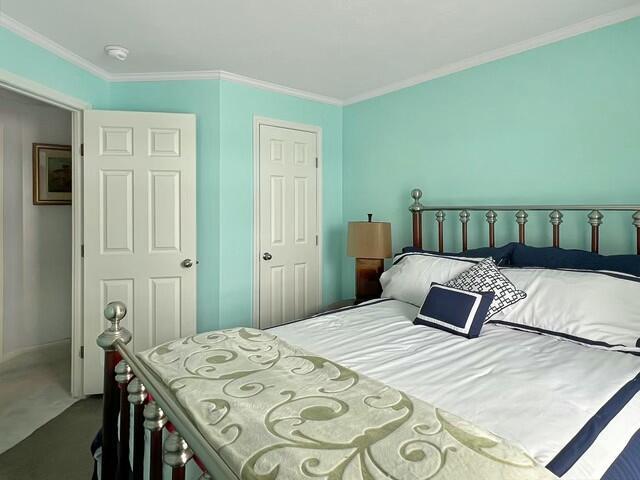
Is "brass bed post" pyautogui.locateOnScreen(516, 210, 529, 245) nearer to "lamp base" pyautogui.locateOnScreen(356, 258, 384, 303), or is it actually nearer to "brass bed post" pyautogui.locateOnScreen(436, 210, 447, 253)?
"brass bed post" pyautogui.locateOnScreen(436, 210, 447, 253)

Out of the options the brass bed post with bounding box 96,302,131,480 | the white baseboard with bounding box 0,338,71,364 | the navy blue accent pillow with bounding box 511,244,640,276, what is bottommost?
the white baseboard with bounding box 0,338,71,364

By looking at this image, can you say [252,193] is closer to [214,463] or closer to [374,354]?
[374,354]

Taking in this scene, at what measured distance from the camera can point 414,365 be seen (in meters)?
1.39

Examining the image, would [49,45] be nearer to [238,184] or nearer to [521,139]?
[238,184]

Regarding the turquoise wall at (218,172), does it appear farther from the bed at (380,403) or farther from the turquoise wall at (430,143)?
the bed at (380,403)

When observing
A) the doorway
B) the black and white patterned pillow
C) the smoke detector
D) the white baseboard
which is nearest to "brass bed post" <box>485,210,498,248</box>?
the black and white patterned pillow

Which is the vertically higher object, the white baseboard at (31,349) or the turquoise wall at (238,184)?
the turquoise wall at (238,184)

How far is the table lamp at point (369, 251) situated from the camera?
289cm

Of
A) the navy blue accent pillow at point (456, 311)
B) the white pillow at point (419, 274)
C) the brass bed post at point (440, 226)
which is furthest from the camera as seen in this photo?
the brass bed post at point (440, 226)

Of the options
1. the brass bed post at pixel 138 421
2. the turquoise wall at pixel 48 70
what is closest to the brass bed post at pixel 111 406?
the brass bed post at pixel 138 421

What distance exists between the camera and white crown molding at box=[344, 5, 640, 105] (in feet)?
6.72

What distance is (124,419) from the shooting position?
4.09ft

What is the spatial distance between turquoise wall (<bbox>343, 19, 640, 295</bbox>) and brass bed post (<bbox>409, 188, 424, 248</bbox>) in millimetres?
120

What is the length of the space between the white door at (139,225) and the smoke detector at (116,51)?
375 mm
